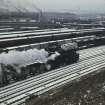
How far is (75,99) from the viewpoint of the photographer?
16.6 metres

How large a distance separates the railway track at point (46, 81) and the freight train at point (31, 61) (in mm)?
662

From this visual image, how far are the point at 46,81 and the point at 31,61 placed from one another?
289 cm

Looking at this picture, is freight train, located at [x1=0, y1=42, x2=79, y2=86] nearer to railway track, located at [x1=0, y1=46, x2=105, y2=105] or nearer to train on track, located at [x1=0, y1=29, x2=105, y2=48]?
railway track, located at [x1=0, y1=46, x2=105, y2=105]

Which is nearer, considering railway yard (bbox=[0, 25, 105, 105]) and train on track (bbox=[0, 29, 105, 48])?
railway yard (bbox=[0, 25, 105, 105])

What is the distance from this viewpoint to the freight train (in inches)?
763

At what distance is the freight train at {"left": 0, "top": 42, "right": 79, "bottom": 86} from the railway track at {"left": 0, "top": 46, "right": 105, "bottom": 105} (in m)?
0.66

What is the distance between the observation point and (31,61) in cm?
2189

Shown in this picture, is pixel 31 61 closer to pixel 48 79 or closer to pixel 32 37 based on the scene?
pixel 48 79

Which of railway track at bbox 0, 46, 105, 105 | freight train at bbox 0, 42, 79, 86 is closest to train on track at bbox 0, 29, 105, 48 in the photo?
freight train at bbox 0, 42, 79, 86

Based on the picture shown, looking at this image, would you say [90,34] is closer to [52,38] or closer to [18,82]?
[52,38]

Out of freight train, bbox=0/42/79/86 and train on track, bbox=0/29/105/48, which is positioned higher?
train on track, bbox=0/29/105/48

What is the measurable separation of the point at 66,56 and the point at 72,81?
5499 millimetres

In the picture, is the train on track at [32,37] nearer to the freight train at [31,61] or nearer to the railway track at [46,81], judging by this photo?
the freight train at [31,61]

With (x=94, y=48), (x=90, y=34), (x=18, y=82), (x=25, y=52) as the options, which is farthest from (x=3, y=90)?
(x=90, y=34)
